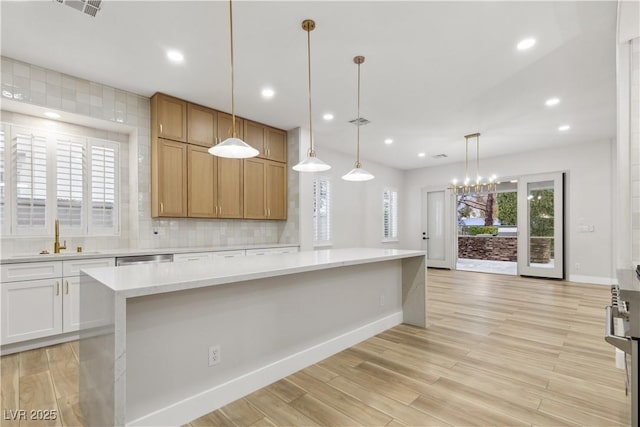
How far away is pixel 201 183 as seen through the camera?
4301 millimetres

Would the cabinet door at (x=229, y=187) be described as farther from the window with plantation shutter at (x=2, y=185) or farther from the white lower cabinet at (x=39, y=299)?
the window with plantation shutter at (x=2, y=185)

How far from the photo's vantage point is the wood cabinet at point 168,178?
12.8 feet

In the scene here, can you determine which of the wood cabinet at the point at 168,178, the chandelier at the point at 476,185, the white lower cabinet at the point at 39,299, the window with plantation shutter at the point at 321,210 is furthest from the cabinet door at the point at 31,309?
the chandelier at the point at 476,185

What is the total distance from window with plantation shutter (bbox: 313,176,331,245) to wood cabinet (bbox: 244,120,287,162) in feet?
4.13

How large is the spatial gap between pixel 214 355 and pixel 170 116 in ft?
10.6

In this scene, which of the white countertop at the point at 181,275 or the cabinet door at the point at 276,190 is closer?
the white countertop at the point at 181,275

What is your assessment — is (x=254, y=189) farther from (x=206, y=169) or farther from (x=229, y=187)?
(x=206, y=169)

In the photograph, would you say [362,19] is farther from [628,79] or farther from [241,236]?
[241,236]

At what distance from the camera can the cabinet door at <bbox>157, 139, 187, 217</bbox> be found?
3.92m

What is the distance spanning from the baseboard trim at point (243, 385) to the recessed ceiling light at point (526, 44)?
120 inches

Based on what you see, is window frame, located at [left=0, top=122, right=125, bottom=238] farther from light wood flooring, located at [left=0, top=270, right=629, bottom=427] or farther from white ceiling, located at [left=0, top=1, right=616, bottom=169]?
light wood flooring, located at [left=0, top=270, right=629, bottom=427]

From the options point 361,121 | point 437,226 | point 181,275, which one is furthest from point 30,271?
point 437,226

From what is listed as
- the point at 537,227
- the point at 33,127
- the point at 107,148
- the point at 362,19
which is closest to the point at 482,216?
the point at 537,227

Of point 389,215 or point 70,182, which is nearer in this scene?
point 70,182
